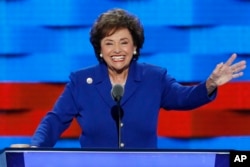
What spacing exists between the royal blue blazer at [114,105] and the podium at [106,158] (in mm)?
499

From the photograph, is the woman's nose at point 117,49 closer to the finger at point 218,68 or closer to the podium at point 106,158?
the finger at point 218,68

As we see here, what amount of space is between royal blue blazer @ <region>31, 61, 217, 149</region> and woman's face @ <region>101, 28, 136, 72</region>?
6 centimetres

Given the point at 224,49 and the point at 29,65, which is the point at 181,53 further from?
the point at 29,65

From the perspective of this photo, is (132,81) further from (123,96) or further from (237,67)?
(237,67)

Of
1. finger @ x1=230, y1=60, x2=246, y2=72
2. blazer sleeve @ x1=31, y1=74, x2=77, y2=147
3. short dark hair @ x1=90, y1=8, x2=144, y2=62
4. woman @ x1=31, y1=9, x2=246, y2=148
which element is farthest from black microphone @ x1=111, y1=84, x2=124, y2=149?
finger @ x1=230, y1=60, x2=246, y2=72

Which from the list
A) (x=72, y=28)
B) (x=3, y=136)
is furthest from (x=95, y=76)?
(x=3, y=136)

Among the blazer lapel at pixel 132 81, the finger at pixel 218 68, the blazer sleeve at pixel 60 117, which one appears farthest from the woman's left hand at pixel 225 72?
the blazer sleeve at pixel 60 117

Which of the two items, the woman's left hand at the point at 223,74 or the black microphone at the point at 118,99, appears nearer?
the black microphone at the point at 118,99

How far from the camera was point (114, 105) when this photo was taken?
6.14ft

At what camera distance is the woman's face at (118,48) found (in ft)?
6.24

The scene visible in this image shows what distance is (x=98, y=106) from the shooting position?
188 centimetres

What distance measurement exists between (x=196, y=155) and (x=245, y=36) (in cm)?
138

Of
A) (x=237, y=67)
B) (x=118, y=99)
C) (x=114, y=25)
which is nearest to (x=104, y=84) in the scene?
(x=114, y=25)

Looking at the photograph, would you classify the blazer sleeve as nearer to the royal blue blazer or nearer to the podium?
the royal blue blazer
